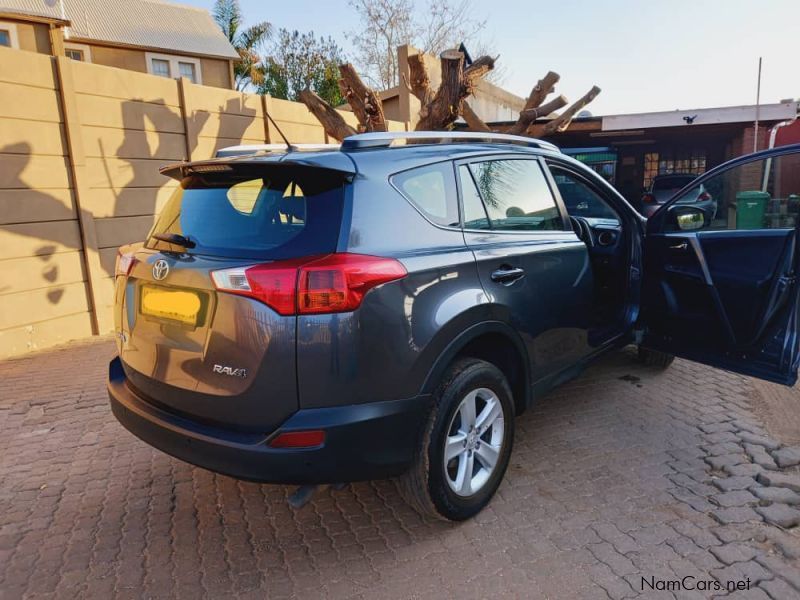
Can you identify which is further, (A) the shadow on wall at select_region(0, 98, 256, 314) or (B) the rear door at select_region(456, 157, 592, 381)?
(A) the shadow on wall at select_region(0, 98, 256, 314)

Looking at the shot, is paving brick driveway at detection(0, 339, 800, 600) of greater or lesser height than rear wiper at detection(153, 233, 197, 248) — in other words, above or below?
below

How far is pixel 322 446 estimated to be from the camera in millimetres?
2160

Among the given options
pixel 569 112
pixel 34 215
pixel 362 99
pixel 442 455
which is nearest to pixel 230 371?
pixel 442 455

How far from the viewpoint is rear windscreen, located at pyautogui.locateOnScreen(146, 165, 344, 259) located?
223 cm

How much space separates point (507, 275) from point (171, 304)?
62.0 inches

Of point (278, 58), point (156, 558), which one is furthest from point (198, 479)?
point (278, 58)

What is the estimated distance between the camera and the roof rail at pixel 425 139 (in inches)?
98.9

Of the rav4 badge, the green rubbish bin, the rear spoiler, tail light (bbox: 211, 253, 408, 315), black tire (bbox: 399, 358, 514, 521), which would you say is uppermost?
the rear spoiler

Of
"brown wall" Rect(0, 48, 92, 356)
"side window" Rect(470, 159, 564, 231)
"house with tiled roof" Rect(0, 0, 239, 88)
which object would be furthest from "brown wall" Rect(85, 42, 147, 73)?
"side window" Rect(470, 159, 564, 231)

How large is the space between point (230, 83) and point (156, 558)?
1997 cm

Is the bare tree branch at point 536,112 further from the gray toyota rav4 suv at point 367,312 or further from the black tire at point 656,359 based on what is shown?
the gray toyota rav4 suv at point 367,312

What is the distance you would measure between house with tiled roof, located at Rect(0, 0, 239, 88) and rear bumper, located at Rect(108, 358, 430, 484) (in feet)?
52.1

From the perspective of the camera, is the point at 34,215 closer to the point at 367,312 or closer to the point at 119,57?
the point at 367,312

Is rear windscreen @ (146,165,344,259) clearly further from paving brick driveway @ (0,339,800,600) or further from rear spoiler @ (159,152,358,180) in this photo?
paving brick driveway @ (0,339,800,600)
